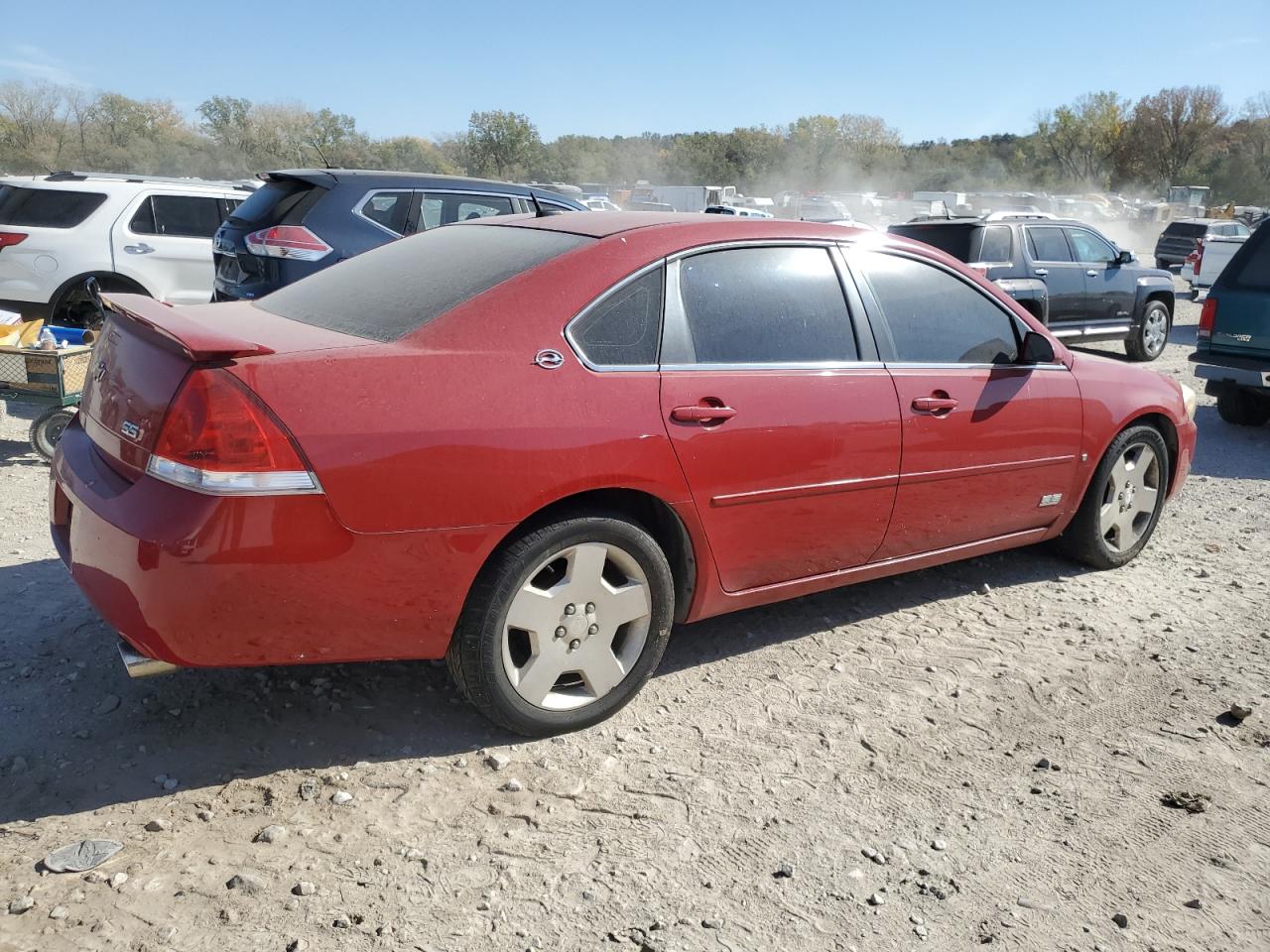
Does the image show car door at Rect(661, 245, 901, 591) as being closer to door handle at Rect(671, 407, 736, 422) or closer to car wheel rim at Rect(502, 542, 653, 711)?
door handle at Rect(671, 407, 736, 422)

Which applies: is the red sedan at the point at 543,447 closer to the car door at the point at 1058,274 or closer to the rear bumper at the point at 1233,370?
the rear bumper at the point at 1233,370

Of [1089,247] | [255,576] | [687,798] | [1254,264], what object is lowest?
[687,798]

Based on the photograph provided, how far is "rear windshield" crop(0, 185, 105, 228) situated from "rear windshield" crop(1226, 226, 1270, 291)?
32.3ft

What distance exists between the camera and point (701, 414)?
339cm

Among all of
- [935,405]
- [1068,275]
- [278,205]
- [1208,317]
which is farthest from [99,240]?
[1068,275]

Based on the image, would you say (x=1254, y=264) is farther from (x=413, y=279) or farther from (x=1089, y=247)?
(x=413, y=279)

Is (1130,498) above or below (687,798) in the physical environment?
above

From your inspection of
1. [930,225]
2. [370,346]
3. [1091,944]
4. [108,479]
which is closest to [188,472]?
[108,479]

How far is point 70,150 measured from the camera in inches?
2063

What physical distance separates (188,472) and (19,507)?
3.45m

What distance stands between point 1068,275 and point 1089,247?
717 mm

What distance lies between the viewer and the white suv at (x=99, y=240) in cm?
875

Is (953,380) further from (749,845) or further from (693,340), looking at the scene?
(749,845)

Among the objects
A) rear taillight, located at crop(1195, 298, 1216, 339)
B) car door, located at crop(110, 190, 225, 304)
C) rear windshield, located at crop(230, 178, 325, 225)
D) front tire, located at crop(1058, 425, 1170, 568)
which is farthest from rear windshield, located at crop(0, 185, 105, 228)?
rear taillight, located at crop(1195, 298, 1216, 339)
